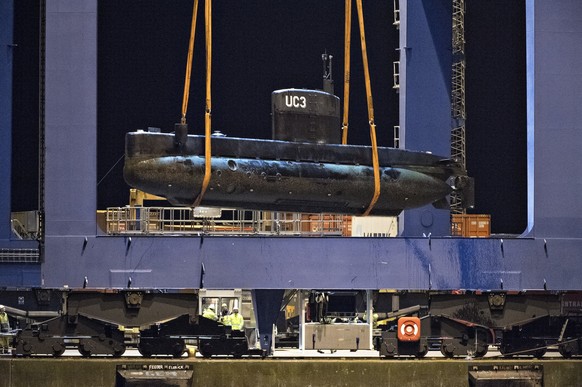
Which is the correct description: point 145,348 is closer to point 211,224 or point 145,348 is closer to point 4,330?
point 211,224

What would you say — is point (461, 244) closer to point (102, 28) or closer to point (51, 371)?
point (51, 371)

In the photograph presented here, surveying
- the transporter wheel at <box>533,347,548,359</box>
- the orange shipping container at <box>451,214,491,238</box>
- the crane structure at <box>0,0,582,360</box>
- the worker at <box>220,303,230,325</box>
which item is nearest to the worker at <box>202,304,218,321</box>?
the worker at <box>220,303,230,325</box>

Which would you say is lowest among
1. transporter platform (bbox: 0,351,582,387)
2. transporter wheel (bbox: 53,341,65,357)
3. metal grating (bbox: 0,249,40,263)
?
transporter platform (bbox: 0,351,582,387)

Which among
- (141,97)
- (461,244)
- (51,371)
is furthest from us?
(141,97)

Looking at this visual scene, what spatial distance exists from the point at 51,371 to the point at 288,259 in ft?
18.9

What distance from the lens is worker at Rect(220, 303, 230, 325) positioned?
33.7m

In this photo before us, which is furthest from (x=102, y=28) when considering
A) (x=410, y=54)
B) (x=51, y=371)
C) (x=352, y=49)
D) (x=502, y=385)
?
(x=502, y=385)

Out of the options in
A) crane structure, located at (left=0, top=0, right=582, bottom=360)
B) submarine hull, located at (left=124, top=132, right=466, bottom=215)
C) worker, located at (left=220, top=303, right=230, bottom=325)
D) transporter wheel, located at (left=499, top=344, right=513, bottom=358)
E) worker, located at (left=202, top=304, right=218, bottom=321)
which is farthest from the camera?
worker, located at (left=220, top=303, right=230, bottom=325)

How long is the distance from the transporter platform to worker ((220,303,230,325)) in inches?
155

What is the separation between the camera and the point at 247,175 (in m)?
29.5

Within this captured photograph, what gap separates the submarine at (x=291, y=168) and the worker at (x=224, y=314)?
462 cm

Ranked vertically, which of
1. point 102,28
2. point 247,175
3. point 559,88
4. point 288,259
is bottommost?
point 288,259

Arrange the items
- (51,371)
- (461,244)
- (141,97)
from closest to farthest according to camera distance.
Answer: (51,371) < (461,244) < (141,97)

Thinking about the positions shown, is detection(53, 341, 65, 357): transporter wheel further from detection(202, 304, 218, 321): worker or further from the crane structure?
detection(202, 304, 218, 321): worker
